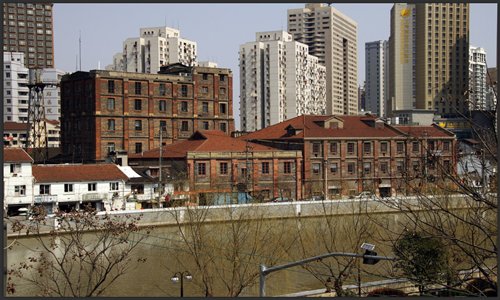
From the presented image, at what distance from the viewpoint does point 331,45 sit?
92.1 metres

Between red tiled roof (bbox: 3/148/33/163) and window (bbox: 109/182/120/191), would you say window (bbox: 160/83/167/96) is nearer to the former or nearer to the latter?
window (bbox: 109/182/120/191)

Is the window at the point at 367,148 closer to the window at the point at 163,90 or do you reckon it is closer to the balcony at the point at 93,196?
the window at the point at 163,90

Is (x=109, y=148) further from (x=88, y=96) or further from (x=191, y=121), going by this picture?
(x=191, y=121)

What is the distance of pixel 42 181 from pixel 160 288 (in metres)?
12.6

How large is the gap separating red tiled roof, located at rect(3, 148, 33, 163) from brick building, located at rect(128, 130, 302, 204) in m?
6.64

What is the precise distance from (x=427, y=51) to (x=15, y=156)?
55.7 meters

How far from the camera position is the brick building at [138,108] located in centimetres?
3794

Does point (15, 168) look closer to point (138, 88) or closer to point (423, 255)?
point (138, 88)

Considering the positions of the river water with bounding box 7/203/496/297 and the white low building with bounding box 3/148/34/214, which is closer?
the river water with bounding box 7/203/496/297

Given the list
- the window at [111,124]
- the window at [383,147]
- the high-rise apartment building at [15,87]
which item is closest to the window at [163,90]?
the window at [111,124]

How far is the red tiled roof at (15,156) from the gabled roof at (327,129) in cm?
1384

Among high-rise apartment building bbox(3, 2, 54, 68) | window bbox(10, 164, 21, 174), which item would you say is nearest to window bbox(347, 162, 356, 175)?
window bbox(10, 164, 21, 174)

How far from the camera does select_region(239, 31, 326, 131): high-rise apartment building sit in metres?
72.9

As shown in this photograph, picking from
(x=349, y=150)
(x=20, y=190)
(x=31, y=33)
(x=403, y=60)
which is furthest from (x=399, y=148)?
(x=31, y=33)
